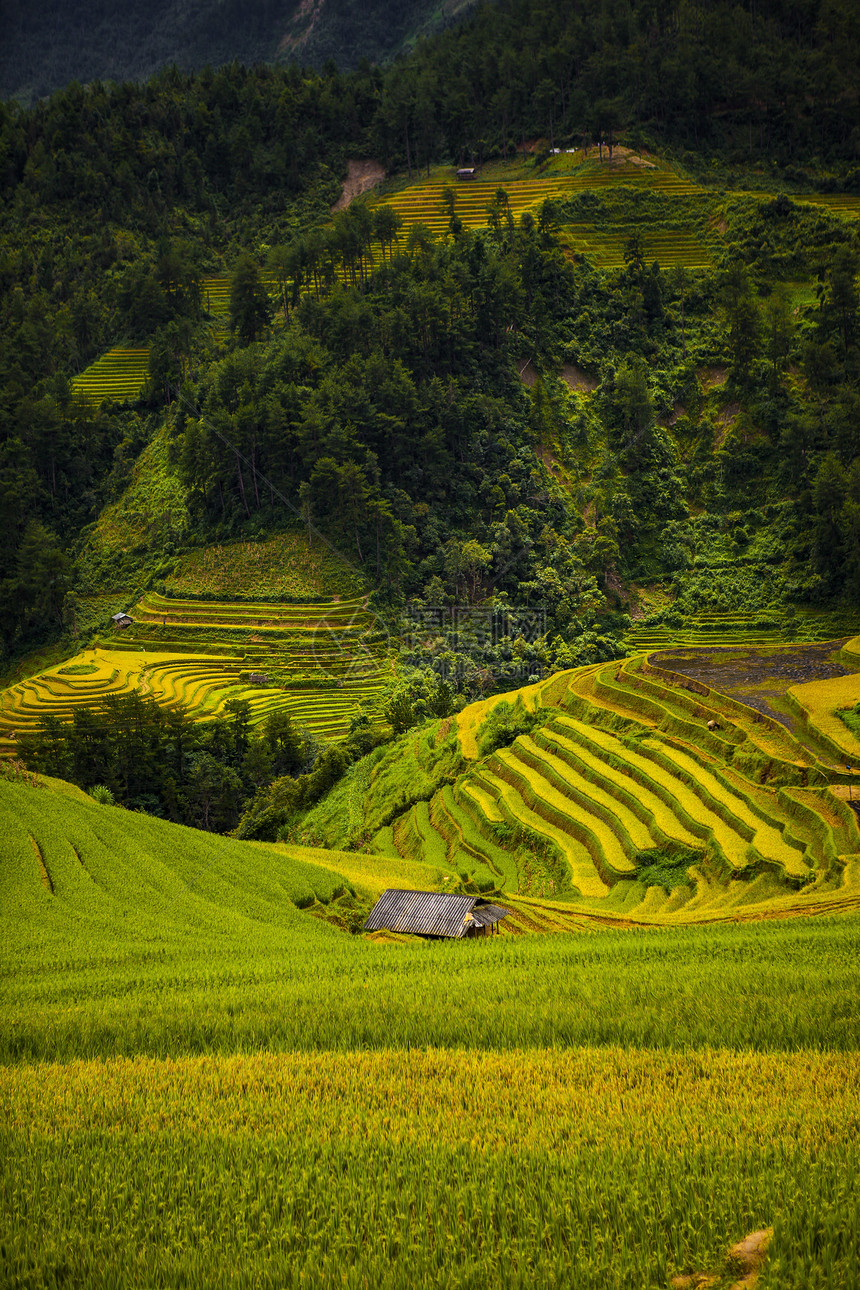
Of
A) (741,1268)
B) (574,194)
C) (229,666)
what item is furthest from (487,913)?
(574,194)

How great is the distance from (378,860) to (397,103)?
71.0 m

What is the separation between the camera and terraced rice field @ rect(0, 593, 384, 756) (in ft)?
124

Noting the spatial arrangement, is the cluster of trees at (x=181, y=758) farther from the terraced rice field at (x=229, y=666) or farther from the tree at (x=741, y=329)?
the tree at (x=741, y=329)

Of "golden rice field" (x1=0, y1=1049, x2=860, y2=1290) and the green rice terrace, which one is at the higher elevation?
"golden rice field" (x1=0, y1=1049, x2=860, y2=1290)

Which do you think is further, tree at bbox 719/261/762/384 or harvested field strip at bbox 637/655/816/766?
tree at bbox 719/261/762/384

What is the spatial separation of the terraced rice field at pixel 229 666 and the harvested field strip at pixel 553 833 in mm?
9974

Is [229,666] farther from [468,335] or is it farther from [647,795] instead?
[468,335]

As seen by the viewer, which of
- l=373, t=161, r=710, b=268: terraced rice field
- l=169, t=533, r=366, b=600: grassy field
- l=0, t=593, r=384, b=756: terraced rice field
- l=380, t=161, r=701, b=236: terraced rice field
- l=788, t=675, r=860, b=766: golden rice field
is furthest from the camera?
l=380, t=161, r=701, b=236: terraced rice field

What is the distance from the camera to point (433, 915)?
17.7 m

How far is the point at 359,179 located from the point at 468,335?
99.2 feet

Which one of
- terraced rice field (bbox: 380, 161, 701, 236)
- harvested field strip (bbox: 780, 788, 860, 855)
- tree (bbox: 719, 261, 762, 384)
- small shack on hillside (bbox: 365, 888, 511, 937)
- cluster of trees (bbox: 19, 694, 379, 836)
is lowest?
cluster of trees (bbox: 19, 694, 379, 836)

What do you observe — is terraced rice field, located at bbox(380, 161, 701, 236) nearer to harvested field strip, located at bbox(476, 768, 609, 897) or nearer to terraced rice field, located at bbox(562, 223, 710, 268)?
terraced rice field, located at bbox(562, 223, 710, 268)

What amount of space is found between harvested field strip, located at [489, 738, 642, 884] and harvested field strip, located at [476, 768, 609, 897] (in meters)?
0.17

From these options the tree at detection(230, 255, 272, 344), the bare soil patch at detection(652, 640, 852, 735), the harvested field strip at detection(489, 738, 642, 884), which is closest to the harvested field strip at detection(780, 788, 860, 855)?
the harvested field strip at detection(489, 738, 642, 884)
